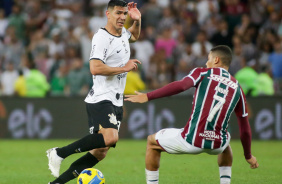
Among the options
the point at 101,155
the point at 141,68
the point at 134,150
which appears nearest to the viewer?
the point at 101,155

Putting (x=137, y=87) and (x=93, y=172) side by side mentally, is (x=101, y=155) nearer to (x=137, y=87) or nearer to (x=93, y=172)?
(x=93, y=172)

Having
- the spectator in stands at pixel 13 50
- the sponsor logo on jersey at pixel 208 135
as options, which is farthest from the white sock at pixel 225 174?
the spectator in stands at pixel 13 50

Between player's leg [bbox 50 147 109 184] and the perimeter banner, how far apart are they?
740 centimetres

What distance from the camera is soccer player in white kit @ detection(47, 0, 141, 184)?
748 cm

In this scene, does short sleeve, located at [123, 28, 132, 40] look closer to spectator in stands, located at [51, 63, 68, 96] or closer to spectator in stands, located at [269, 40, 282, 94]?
spectator in stands, located at [51, 63, 68, 96]

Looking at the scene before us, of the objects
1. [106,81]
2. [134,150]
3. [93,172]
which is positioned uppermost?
[106,81]

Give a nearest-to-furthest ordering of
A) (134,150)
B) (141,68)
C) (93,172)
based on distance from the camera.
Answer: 1. (93,172)
2. (134,150)
3. (141,68)

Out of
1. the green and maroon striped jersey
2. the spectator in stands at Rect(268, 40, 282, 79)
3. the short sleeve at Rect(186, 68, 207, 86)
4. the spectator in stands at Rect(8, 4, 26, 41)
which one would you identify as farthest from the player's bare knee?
the spectator in stands at Rect(8, 4, 26, 41)

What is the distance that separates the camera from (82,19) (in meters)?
18.8

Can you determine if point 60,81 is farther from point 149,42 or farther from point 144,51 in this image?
point 149,42

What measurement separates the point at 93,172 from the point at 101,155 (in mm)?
548

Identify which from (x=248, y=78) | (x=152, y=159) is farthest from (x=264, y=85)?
(x=152, y=159)

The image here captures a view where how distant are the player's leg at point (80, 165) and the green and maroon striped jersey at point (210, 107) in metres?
1.42

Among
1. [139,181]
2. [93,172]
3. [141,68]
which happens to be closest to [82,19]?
[141,68]
